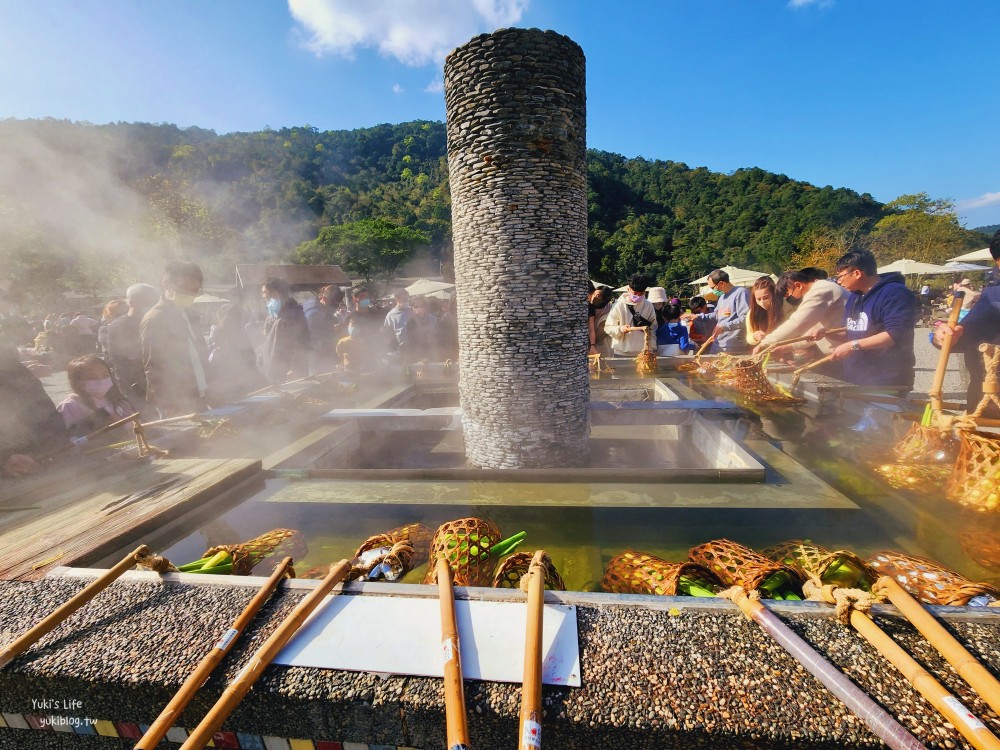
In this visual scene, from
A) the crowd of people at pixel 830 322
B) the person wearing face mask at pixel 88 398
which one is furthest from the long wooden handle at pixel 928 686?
the person wearing face mask at pixel 88 398

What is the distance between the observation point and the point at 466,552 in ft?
8.05

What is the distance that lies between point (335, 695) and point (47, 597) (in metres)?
1.75

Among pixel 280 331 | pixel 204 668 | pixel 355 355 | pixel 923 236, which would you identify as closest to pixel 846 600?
pixel 204 668

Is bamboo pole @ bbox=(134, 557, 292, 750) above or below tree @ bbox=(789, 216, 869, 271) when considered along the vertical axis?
below

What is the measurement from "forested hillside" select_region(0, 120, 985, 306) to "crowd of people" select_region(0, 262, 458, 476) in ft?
12.5

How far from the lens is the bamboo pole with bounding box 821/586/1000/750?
1.16 meters

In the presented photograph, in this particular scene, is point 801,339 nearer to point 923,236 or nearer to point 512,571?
point 512,571

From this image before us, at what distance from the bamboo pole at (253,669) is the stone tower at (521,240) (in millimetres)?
2870

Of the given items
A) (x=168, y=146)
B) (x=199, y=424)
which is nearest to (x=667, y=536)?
(x=199, y=424)

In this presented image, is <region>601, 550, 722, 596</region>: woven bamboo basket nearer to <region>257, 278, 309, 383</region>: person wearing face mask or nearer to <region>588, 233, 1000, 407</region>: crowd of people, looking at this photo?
<region>588, 233, 1000, 407</region>: crowd of people

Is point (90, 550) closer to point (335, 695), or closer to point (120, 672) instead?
point (120, 672)

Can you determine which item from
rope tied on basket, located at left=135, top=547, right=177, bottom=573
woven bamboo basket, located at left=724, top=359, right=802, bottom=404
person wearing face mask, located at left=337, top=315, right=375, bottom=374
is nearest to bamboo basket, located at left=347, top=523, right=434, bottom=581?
rope tied on basket, located at left=135, top=547, right=177, bottom=573

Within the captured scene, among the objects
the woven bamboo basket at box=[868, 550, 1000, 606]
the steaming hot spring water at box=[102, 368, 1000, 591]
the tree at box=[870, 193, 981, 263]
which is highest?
the tree at box=[870, 193, 981, 263]

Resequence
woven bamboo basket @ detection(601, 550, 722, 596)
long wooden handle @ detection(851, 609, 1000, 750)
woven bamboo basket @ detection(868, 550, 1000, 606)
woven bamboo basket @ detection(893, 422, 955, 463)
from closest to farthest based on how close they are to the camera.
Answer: long wooden handle @ detection(851, 609, 1000, 750) → woven bamboo basket @ detection(868, 550, 1000, 606) → woven bamboo basket @ detection(601, 550, 722, 596) → woven bamboo basket @ detection(893, 422, 955, 463)
